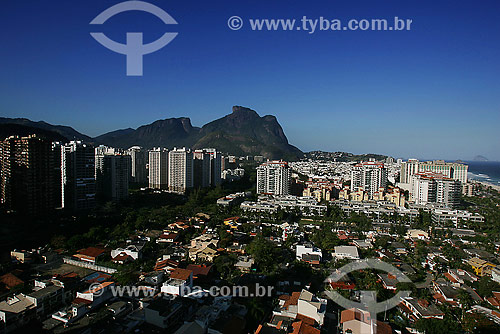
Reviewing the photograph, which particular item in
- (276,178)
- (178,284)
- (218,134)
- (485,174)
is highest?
(218,134)

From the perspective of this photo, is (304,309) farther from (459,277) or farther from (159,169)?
(159,169)

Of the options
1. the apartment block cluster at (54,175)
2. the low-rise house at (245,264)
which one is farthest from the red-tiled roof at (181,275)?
the apartment block cluster at (54,175)

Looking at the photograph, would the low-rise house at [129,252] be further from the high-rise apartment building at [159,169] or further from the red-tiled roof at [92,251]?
the high-rise apartment building at [159,169]

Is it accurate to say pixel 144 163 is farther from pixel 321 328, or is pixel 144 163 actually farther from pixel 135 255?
pixel 321 328

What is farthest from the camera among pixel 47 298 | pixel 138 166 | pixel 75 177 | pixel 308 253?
pixel 138 166

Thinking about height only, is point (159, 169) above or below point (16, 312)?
above

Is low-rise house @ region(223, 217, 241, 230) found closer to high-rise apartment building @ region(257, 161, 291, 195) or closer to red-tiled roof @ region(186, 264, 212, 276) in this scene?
red-tiled roof @ region(186, 264, 212, 276)

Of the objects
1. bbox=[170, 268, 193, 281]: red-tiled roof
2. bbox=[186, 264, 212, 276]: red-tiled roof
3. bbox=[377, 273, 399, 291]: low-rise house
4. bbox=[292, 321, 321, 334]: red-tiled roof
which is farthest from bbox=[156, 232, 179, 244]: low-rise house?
bbox=[377, 273, 399, 291]: low-rise house

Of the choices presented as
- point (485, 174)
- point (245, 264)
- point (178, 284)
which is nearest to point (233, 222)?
point (245, 264)

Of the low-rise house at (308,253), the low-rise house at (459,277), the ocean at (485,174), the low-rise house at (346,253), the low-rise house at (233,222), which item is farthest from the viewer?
the ocean at (485,174)
